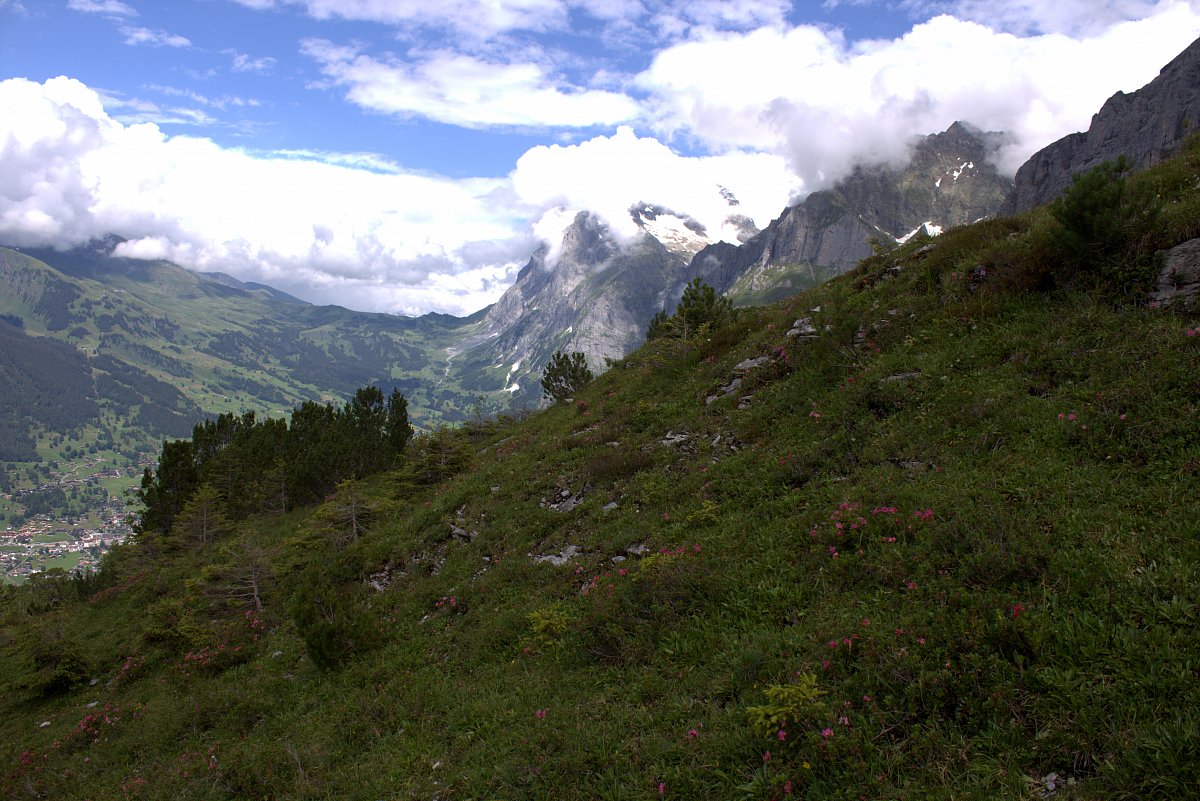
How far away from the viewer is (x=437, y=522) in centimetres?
1833

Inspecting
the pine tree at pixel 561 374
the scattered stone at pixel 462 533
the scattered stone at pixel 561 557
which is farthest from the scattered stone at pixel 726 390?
the pine tree at pixel 561 374

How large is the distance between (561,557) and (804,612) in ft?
21.2

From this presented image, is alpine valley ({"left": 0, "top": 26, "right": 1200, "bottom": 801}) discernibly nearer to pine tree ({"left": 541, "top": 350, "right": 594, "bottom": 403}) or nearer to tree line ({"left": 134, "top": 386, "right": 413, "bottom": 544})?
tree line ({"left": 134, "top": 386, "right": 413, "bottom": 544})

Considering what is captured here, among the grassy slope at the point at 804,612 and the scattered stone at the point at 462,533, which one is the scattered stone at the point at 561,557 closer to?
the grassy slope at the point at 804,612

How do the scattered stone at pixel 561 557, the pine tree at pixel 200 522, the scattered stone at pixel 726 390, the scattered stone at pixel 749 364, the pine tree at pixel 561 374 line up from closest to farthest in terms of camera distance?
1. the scattered stone at pixel 561 557
2. the scattered stone at pixel 726 390
3. the scattered stone at pixel 749 364
4. the pine tree at pixel 200 522
5. the pine tree at pixel 561 374

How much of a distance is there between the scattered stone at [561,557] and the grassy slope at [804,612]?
0.23 meters

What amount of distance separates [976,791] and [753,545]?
498 cm

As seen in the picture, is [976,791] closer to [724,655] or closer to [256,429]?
[724,655]

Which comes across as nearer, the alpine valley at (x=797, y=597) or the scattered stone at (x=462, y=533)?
the alpine valley at (x=797, y=597)

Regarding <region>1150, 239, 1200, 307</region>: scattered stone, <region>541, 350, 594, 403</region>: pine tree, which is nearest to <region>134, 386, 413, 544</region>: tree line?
<region>541, 350, 594, 403</region>: pine tree

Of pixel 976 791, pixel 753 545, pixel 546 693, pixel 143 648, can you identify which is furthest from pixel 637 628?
pixel 143 648

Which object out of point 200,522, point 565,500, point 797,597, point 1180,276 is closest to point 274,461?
point 200,522

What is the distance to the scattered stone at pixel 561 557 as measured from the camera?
504 inches

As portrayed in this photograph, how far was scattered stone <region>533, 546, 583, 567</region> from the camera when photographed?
42.0 ft
